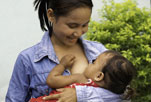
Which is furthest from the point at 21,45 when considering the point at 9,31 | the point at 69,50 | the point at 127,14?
the point at 69,50

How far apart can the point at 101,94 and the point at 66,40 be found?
0.53 meters

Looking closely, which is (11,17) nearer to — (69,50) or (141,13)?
(141,13)

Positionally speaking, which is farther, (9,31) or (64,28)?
(9,31)

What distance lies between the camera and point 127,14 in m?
5.43

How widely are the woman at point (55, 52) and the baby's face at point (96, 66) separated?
0.07 m

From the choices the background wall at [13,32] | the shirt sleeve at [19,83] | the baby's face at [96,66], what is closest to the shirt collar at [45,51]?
the shirt sleeve at [19,83]

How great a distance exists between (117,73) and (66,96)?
0.47 meters

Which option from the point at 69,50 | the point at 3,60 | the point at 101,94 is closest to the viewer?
the point at 101,94

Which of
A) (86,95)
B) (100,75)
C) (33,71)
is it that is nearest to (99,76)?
(100,75)

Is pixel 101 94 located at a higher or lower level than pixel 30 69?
lower

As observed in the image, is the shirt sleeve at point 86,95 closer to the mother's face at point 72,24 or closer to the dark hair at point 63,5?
the mother's face at point 72,24

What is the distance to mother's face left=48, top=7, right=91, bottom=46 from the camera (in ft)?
8.30

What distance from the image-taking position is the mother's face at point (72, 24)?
2529mm

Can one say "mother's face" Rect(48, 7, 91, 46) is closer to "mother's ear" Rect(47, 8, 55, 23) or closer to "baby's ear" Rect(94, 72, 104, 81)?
"mother's ear" Rect(47, 8, 55, 23)
